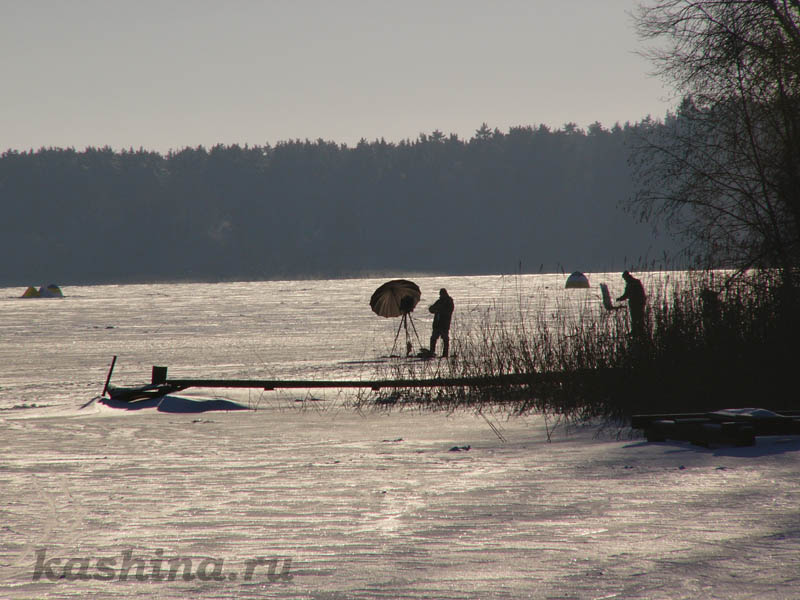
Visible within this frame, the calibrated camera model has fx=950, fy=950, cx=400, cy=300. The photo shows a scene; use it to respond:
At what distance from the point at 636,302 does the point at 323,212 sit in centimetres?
17587

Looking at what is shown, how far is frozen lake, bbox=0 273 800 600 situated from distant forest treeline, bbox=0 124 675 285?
15679 cm

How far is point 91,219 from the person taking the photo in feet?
594

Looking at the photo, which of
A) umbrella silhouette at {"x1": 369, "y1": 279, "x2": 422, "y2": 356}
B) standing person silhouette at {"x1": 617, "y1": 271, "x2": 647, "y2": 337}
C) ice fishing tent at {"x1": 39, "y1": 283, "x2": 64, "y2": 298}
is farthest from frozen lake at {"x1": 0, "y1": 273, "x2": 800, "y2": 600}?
ice fishing tent at {"x1": 39, "y1": 283, "x2": 64, "y2": 298}

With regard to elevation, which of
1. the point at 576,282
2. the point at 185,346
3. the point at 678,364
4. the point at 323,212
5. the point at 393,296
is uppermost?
the point at 323,212

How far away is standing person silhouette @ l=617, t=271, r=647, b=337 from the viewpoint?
39.7 feet

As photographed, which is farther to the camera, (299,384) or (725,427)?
(299,384)

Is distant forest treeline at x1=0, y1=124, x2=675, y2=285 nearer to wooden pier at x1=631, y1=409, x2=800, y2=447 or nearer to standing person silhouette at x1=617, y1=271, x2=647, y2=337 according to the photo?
standing person silhouette at x1=617, y1=271, x2=647, y2=337

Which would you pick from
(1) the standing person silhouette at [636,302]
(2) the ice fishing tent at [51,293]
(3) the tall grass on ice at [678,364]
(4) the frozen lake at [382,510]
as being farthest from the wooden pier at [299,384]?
(2) the ice fishing tent at [51,293]

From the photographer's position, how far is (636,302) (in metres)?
14.9

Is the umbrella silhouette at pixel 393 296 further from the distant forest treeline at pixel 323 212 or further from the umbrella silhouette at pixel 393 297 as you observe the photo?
the distant forest treeline at pixel 323 212

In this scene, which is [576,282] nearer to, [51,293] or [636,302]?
[51,293]

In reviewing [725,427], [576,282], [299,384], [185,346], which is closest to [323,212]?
[576,282]

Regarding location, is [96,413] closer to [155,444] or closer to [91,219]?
[155,444]

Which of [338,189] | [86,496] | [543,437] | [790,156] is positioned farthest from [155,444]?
[338,189]
